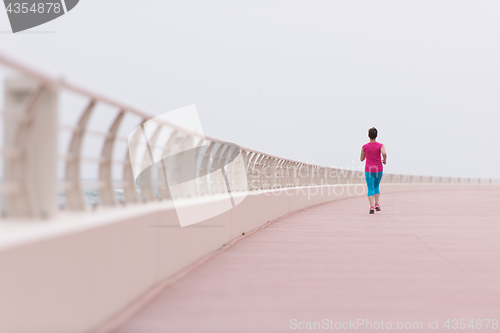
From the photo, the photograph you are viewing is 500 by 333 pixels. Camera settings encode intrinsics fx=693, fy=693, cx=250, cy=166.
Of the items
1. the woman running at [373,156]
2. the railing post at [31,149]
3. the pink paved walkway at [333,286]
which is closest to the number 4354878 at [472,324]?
the pink paved walkway at [333,286]

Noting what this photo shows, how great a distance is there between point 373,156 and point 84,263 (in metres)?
12.9

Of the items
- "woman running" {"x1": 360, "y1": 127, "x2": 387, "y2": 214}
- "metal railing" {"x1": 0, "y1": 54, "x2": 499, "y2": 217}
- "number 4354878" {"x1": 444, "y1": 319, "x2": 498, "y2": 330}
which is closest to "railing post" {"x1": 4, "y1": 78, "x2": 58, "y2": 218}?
"metal railing" {"x1": 0, "y1": 54, "x2": 499, "y2": 217}

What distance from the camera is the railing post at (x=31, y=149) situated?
3893 mm

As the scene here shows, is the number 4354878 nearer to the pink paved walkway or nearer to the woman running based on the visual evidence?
the pink paved walkway

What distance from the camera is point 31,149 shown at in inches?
155

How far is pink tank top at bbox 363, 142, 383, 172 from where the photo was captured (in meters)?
16.5

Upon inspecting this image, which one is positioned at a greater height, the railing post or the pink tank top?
the pink tank top

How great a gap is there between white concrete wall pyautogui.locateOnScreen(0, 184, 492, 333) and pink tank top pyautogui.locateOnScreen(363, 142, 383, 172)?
Answer: 972 centimetres

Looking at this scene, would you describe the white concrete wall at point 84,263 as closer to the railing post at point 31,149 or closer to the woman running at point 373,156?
the railing post at point 31,149

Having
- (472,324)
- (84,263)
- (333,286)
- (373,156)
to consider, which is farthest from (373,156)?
(84,263)

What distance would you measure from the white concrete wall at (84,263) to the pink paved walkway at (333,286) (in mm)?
246

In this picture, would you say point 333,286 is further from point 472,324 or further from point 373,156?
point 373,156

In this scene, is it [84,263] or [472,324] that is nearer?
[84,263]

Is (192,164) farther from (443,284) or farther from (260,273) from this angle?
(443,284)
